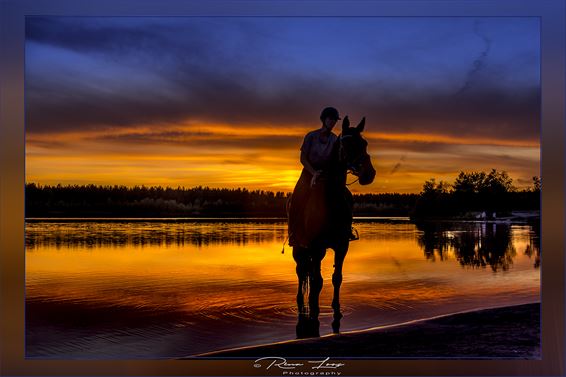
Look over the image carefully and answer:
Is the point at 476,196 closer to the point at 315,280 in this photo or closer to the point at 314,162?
the point at 314,162

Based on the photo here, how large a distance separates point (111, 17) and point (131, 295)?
101 inches

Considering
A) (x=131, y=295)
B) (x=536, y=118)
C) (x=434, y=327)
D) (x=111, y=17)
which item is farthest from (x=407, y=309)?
(x=111, y=17)

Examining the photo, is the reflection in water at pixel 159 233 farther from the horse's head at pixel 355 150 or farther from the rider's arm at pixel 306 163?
the horse's head at pixel 355 150

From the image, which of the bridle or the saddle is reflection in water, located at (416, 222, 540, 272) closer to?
the saddle

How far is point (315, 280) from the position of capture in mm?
7117

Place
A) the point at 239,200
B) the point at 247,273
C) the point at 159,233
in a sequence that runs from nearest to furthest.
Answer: the point at 247,273 < the point at 239,200 < the point at 159,233

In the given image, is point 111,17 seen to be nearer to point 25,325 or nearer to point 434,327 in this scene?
point 25,325

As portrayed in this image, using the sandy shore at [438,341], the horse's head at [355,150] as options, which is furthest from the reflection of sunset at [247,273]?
the horse's head at [355,150]

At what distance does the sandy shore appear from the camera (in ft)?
22.2

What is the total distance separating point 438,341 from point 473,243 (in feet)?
4.04

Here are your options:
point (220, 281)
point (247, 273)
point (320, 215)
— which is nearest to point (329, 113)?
point (320, 215)
